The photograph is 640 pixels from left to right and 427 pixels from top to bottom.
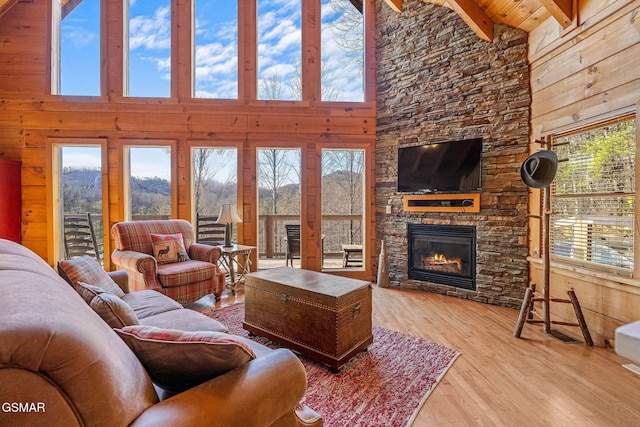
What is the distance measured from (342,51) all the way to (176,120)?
292 centimetres

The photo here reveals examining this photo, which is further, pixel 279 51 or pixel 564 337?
pixel 279 51

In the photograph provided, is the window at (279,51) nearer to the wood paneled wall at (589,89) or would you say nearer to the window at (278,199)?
the window at (278,199)

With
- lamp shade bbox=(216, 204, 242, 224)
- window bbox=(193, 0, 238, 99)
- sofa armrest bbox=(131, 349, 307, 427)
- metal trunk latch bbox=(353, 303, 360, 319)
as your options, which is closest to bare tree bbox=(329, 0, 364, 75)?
window bbox=(193, 0, 238, 99)

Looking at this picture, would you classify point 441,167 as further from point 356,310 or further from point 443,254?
point 356,310

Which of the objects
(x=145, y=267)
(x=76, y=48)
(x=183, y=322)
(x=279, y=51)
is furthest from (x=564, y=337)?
(x=76, y=48)

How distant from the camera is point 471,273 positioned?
3.78 m

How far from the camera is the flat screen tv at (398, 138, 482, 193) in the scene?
3.71m

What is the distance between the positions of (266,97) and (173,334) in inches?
176

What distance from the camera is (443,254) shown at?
4035 millimetres

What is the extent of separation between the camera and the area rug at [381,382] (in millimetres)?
1659

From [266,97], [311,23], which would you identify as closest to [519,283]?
[266,97]

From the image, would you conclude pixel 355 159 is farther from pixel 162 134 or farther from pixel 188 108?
pixel 162 134

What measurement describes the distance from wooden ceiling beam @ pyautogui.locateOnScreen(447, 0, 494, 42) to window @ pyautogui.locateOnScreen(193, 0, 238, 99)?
325 centimetres

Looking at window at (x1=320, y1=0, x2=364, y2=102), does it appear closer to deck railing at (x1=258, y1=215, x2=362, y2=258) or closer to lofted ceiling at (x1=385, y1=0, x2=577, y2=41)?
lofted ceiling at (x1=385, y1=0, x2=577, y2=41)
